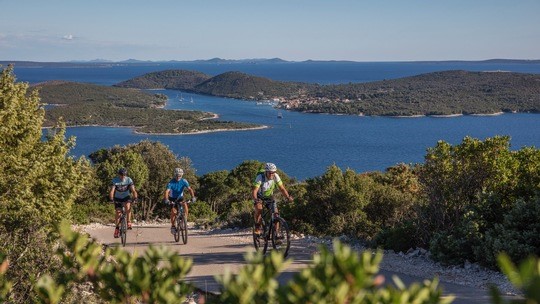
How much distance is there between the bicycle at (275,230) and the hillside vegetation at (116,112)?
104243 mm

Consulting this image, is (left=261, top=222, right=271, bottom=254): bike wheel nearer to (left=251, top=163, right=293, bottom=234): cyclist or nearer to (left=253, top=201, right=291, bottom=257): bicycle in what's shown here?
(left=253, top=201, right=291, bottom=257): bicycle

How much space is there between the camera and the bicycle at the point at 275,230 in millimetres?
9367

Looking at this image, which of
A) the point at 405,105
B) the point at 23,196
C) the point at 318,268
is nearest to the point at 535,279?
the point at 318,268

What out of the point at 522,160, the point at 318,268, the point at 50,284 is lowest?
the point at 522,160

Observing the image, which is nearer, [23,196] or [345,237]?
[23,196]

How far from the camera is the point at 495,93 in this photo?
166250mm

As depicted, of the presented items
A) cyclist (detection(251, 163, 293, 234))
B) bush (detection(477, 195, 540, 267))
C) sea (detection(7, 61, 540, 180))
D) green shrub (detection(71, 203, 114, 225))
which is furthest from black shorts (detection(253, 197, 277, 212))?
sea (detection(7, 61, 540, 180))

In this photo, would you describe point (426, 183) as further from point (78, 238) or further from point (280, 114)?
point (280, 114)

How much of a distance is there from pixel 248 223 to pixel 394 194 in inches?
150

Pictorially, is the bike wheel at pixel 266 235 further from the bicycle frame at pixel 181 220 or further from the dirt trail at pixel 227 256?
the bicycle frame at pixel 181 220

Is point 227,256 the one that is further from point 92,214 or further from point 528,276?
point 528,276

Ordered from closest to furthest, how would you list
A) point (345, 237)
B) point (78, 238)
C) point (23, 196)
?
point (78, 238), point (23, 196), point (345, 237)

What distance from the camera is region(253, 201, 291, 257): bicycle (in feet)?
30.7

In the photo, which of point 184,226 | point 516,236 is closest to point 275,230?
point 184,226
